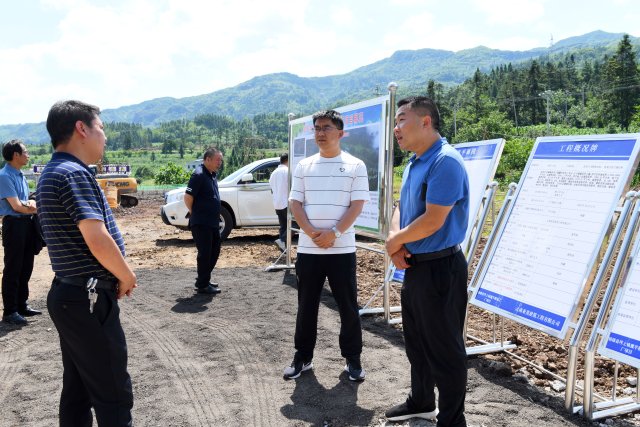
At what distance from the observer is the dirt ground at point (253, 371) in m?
3.29

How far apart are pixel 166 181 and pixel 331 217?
41108 millimetres

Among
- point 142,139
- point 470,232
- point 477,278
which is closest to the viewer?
point 477,278

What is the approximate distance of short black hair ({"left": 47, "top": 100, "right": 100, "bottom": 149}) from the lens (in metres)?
2.32

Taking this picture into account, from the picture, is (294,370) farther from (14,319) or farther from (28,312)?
(28,312)

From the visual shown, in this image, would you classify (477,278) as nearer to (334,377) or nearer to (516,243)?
(516,243)

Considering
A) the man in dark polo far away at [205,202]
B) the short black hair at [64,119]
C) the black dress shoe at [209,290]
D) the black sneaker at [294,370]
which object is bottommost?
the black dress shoe at [209,290]

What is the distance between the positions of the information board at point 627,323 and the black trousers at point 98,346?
100 inches

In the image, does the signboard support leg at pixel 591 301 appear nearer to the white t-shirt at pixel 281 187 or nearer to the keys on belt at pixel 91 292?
the keys on belt at pixel 91 292

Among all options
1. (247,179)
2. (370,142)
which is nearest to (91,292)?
Result: (370,142)

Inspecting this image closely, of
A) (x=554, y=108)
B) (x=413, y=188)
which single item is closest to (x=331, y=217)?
(x=413, y=188)

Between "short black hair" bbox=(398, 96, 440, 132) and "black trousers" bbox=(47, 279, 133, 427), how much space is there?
1799 mm

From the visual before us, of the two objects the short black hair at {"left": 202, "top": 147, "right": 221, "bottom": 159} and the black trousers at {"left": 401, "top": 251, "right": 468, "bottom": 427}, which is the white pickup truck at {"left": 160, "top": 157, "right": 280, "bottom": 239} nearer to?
the short black hair at {"left": 202, "top": 147, "right": 221, "bottom": 159}

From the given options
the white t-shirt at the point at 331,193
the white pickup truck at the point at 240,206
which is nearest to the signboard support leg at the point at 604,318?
the white t-shirt at the point at 331,193

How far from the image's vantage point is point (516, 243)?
12.3 ft
